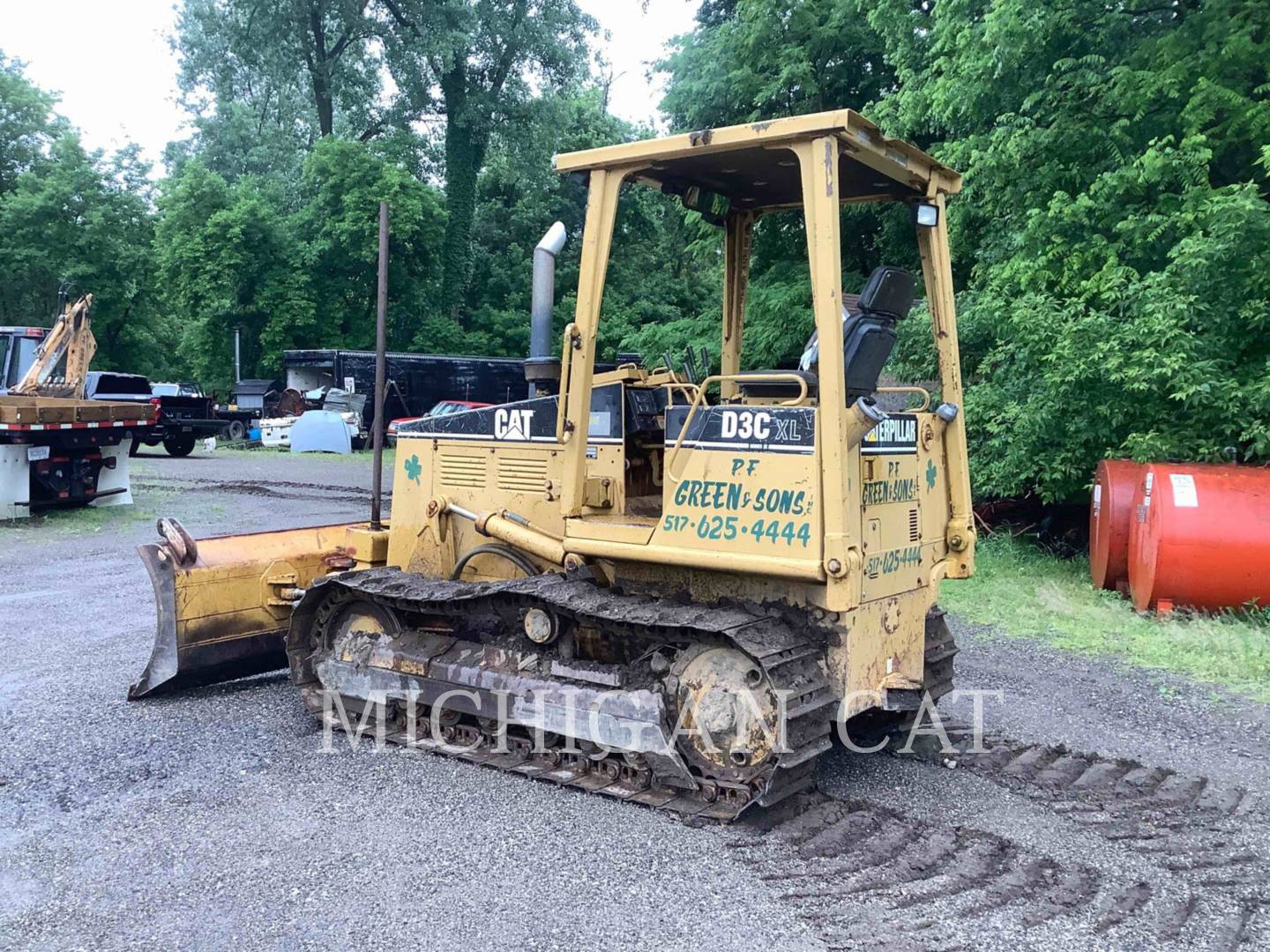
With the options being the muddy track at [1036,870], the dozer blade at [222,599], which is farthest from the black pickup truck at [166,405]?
the muddy track at [1036,870]

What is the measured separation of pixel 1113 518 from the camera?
30.5ft

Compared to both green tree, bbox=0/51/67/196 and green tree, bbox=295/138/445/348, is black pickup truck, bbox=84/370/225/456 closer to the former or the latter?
green tree, bbox=295/138/445/348

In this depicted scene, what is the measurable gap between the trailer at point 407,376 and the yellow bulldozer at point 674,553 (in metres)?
23.6

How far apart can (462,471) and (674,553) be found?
5.73ft

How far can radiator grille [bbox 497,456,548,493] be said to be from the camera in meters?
5.75

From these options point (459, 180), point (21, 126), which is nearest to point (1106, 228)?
point (459, 180)

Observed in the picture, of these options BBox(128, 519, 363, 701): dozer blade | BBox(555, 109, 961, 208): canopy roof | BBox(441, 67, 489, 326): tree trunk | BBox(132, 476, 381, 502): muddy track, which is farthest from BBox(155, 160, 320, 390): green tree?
BBox(555, 109, 961, 208): canopy roof

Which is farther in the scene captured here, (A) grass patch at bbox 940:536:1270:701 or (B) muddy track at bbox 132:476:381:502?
(B) muddy track at bbox 132:476:381:502

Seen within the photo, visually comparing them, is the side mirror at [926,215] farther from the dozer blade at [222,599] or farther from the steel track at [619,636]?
the dozer blade at [222,599]

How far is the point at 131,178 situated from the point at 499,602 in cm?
3792

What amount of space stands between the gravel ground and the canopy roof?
290cm

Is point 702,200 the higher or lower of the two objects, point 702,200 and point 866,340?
the higher

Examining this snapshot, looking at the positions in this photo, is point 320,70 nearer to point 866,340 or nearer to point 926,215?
point 926,215

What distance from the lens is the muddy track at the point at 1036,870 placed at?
3693 millimetres
